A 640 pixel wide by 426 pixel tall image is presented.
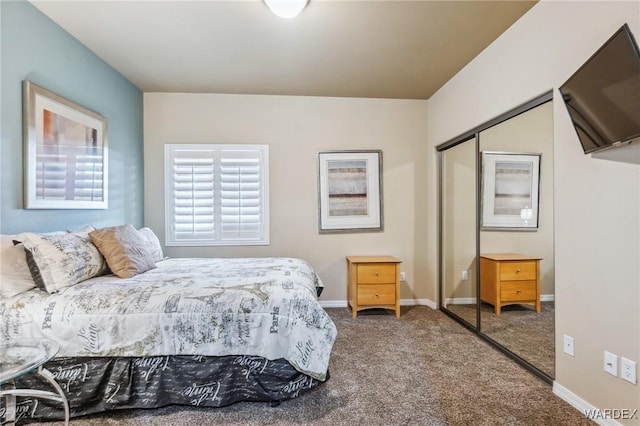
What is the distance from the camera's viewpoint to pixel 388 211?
12.9ft

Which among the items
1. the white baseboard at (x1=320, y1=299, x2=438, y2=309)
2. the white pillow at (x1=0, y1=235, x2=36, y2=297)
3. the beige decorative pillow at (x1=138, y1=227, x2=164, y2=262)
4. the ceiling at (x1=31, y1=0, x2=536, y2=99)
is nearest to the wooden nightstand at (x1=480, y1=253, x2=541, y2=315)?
the white baseboard at (x1=320, y1=299, x2=438, y2=309)

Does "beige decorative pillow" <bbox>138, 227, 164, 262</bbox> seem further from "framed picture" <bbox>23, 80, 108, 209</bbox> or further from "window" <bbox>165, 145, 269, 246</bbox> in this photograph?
"window" <bbox>165, 145, 269, 246</bbox>

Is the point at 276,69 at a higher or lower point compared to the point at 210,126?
higher

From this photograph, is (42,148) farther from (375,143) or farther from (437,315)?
(437,315)

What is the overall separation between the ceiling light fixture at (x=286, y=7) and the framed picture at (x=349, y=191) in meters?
1.86

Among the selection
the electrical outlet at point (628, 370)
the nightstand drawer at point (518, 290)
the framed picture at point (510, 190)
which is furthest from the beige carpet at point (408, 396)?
the framed picture at point (510, 190)

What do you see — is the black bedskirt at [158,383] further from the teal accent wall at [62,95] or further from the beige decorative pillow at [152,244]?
the beige decorative pillow at [152,244]

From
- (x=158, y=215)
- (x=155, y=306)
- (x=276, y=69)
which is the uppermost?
(x=276, y=69)

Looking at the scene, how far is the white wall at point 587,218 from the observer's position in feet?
5.16

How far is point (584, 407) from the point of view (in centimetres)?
181

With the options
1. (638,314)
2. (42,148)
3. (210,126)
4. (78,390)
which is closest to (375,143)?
(210,126)

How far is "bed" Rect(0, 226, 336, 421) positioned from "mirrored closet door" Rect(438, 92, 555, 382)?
156cm

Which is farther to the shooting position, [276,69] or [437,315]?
[437,315]

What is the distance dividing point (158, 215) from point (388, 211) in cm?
283
